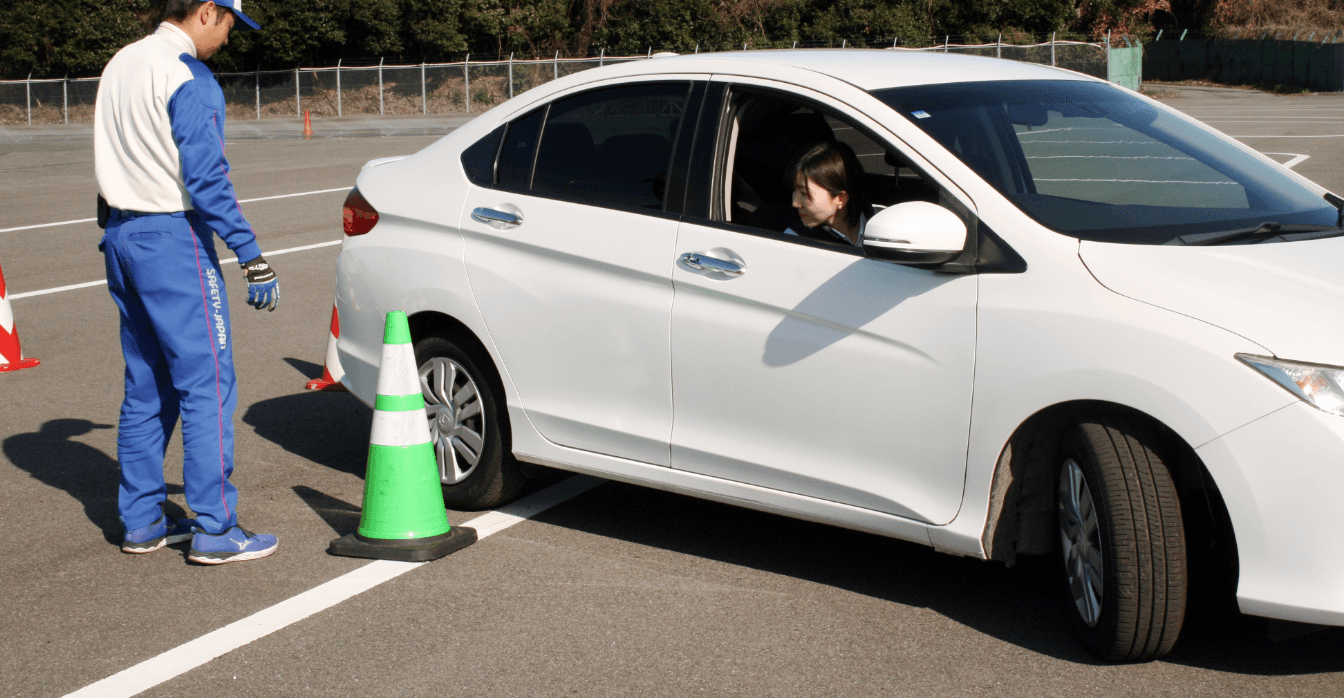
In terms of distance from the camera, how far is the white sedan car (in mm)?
3547

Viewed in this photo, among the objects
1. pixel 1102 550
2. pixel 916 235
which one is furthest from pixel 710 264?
pixel 1102 550

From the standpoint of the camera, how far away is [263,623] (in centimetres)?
438

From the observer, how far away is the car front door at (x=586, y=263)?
474 centimetres

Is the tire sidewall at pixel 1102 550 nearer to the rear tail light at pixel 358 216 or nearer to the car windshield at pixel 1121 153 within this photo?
the car windshield at pixel 1121 153

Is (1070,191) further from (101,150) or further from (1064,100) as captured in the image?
(101,150)

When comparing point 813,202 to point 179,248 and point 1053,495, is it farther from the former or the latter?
point 179,248

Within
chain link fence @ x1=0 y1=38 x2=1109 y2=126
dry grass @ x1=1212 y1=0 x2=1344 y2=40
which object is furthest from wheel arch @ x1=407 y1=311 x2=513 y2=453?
dry grass @ x1=1212 y1=0 x2=1344 y2=40

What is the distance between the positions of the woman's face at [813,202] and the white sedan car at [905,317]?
0.23ft

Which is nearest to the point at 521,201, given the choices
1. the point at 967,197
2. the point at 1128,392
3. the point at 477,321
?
the point at 477,321

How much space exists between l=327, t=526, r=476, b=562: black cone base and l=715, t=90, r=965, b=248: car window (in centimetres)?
155

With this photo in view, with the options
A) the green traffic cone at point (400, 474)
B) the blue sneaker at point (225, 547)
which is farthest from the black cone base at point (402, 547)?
the blue sneaker at point (225, 547)

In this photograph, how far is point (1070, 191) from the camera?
16.4 ft

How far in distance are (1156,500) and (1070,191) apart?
1.64 metres

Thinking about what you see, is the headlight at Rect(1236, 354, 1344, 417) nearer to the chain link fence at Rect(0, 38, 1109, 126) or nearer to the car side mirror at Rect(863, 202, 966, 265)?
the car side mirror at Rect(863, 202, 966, 265)
